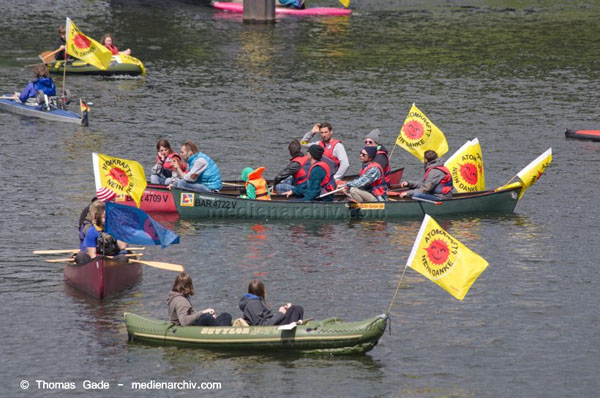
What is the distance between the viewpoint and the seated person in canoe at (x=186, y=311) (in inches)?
849

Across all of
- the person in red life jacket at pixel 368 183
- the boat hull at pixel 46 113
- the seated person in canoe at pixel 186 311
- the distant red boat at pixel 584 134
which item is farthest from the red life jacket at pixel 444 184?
the boat hull at pixel 46 113

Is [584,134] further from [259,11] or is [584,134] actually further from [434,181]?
[259,11]

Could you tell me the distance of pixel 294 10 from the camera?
73938 millimetres

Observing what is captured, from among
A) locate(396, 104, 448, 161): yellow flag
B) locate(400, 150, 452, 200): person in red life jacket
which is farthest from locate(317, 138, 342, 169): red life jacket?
locate(400, 150, 452, 200): person in red life jacket

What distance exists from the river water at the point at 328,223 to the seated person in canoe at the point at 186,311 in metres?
0.69

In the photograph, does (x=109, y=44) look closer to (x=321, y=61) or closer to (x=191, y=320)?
(x=321, y=61)

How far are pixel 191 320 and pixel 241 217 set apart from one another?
32.0 feet

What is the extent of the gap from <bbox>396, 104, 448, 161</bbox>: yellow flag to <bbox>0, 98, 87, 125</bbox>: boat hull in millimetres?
→ 14302

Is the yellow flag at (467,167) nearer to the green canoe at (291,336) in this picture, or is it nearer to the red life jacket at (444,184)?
the red life jacket at (444,184)

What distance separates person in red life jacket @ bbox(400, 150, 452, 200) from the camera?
31.1 metres

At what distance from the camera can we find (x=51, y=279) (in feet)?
85.7

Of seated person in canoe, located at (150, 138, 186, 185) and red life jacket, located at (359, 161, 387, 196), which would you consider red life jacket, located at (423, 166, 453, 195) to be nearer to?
red life jacket, located at (359, 161, 387, 196)

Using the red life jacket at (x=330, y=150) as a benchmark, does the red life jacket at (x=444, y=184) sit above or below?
below

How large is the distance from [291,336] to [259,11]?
50467 millimetres
